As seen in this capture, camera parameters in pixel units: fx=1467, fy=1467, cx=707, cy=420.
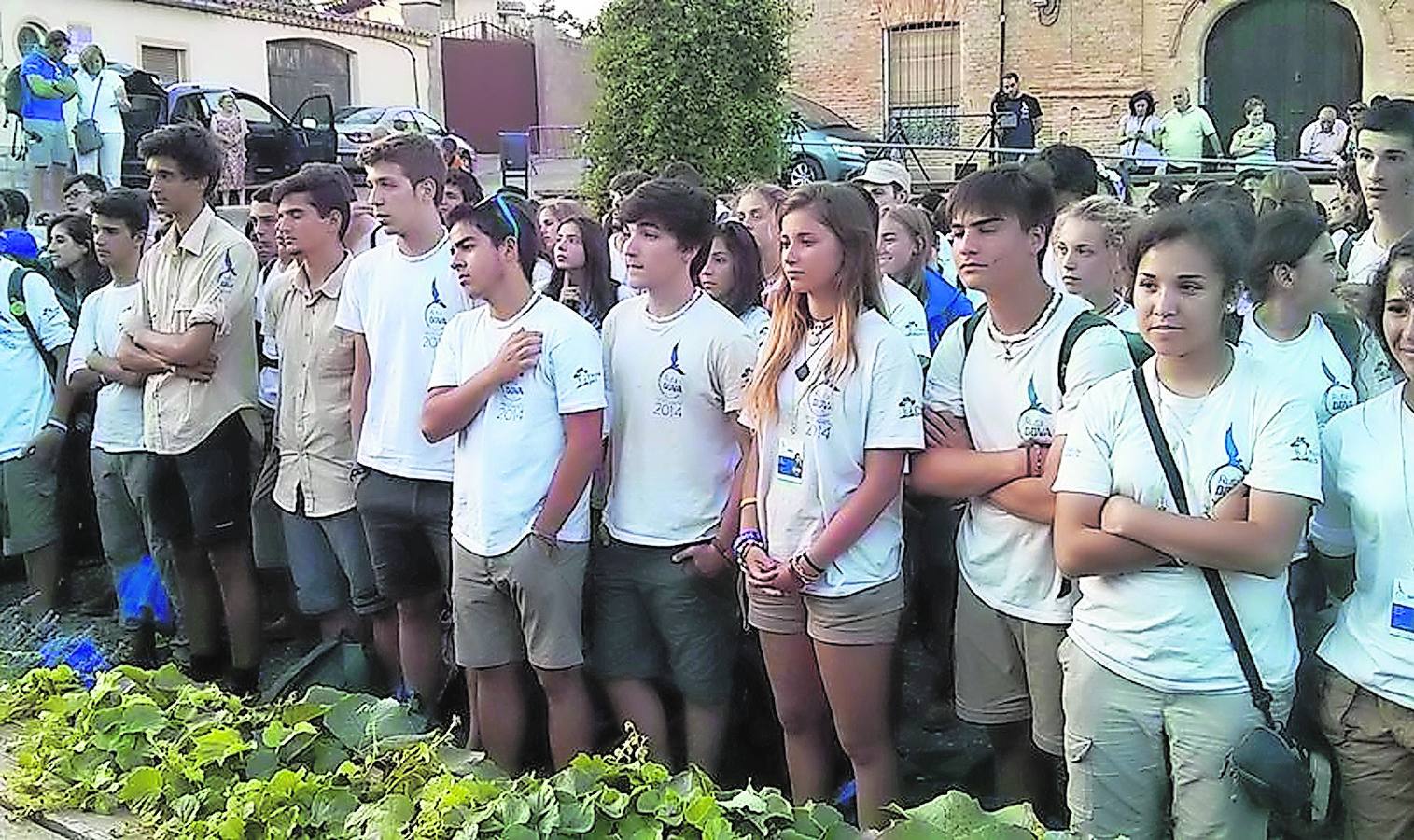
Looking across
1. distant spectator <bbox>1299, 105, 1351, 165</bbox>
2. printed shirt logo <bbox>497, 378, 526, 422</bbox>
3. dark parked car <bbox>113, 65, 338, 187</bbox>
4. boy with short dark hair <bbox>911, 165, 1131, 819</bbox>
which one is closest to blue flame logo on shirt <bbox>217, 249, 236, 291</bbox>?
printed shirt logo <bbox>497, 378, 526, 422</bbox>

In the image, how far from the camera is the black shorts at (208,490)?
516 cm

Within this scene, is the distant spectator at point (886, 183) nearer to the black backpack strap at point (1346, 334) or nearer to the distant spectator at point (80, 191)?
the black backpack strap at point (1346, 334)

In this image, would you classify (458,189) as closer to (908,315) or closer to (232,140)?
(908,315)

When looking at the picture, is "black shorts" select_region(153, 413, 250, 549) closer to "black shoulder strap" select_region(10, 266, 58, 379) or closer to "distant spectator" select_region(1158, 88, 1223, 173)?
→ "black shoulder strap" select_region(10, 266, 58, 379)

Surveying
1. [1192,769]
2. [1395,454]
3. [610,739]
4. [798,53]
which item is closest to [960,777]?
[610,739]

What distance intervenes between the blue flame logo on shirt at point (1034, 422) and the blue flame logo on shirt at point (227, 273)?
2946 mm

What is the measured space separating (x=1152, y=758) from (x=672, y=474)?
1.55 metres

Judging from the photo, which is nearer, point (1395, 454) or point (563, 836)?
point (563, 836)

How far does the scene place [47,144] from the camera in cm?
1315

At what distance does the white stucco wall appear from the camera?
2344cm

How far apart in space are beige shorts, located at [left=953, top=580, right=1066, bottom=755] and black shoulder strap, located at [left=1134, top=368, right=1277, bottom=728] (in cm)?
54

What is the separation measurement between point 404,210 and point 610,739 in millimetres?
1750

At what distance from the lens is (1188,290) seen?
301 centimetres

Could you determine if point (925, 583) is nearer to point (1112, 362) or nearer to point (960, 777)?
point (960, 777)
